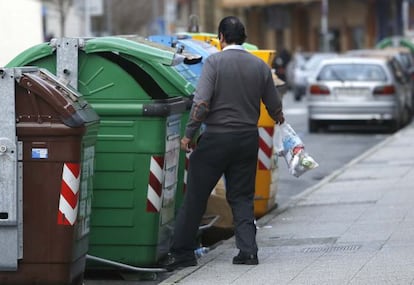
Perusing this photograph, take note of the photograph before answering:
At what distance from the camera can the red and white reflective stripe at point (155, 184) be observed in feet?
28.4

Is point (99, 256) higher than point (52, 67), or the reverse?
point (52, 67)

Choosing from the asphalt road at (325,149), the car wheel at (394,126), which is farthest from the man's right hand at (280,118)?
the car wheel at (394,126)

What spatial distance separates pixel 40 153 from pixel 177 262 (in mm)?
1646

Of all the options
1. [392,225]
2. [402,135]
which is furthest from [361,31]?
[392,225]

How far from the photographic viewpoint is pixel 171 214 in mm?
9242

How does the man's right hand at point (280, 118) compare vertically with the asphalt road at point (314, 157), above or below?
above

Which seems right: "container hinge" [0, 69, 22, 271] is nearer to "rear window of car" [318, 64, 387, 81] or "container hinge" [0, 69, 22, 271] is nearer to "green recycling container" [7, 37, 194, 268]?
"green recycling container" [7, 37, 194, 268]

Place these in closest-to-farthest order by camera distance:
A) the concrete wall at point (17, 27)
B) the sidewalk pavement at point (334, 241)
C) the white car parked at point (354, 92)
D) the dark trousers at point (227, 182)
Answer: the sidewalk pavement at point (334, 241) < the dark trousers at point (227, 182) < the concrete wall at point (17, 27) < the white car parked at point (354, 92)

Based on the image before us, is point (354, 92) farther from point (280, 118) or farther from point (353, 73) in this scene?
point (280, 118)

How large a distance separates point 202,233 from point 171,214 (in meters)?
1.50

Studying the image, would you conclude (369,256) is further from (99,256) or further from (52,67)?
(52,67)

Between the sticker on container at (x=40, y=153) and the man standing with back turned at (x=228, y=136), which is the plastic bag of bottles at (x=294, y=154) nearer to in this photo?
the man standing with back turned at (x=228, y=136)

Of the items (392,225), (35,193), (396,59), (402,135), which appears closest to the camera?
(35,193)

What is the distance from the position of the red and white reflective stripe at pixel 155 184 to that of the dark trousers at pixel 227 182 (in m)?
0.26
